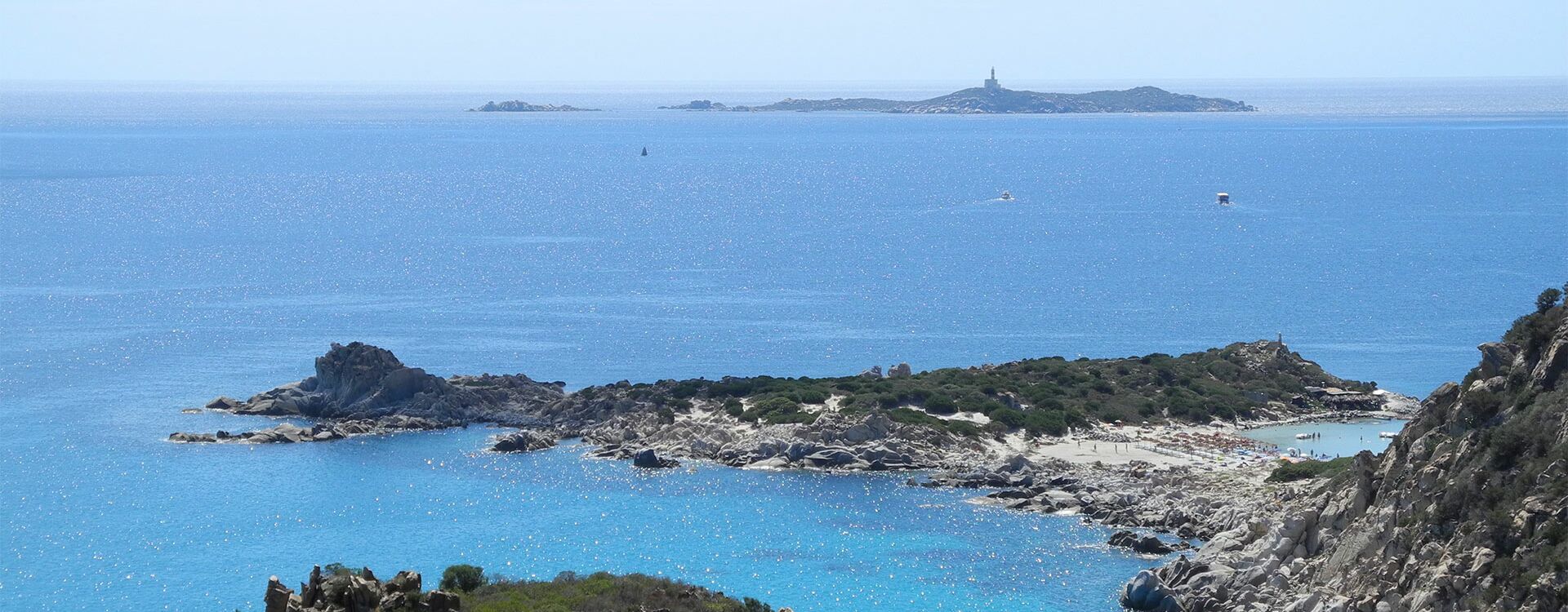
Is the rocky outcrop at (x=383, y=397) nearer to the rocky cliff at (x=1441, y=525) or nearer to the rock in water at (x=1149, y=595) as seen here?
the rock in water at (x=1149, y=595)

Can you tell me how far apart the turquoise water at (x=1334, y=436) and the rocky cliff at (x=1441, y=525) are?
769 inches

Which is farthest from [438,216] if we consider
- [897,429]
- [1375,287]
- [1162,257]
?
[897,429]

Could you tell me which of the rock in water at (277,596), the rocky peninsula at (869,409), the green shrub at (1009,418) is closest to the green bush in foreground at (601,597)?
the rock in water at (277,596)

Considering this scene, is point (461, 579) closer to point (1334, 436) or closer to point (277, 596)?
point (277, 596)

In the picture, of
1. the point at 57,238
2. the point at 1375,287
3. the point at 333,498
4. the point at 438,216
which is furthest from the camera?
the point at 438,216

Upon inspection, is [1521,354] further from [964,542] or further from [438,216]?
[438,216]

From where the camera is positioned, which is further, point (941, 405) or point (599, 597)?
point (941, 405)

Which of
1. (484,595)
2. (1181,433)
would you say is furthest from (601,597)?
(1181,433)

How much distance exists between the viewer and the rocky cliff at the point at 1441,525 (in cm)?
3534

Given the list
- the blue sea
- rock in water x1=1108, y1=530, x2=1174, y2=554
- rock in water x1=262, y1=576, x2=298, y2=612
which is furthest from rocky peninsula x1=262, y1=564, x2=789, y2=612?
rock in water x1=1108, y1=530, x2=1174, y2=554

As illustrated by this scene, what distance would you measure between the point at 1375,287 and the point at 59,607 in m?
88.7

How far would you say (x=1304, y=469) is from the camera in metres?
56.7

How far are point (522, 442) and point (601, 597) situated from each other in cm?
3023

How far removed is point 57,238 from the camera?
477 feet
